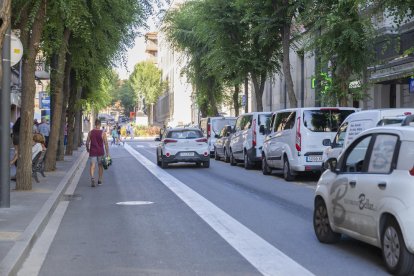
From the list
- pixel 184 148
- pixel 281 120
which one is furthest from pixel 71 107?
pixel 281 120

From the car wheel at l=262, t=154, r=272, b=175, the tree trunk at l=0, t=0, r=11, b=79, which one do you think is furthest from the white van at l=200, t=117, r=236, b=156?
the tree trunk at l=0, t=0, r=11, b=79

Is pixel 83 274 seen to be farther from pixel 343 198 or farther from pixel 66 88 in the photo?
pixel 66 88

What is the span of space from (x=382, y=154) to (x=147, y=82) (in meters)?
102

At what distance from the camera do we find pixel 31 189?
48.8 ft

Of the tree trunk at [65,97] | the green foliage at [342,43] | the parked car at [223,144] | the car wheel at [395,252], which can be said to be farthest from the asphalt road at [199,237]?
the parked car at [223,144]

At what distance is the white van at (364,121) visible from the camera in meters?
13.0

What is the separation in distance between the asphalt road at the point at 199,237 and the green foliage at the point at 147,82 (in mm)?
91892

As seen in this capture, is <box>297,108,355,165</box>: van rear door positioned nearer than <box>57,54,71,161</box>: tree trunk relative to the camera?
Yes

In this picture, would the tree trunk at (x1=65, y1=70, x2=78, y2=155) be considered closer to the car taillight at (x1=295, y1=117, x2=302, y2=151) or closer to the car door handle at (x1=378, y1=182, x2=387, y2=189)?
the car taillight at (x1=295, y1=117, x2=302, y2=151)

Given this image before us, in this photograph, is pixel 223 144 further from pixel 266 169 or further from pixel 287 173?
pixel 287 173

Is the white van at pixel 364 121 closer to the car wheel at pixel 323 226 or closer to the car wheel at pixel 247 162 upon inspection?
the car wheel at pixel 323 226

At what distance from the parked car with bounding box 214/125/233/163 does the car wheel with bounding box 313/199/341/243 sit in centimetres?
1838

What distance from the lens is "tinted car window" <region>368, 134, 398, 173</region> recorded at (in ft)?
22.8

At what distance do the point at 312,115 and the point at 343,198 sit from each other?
33.8 feet
